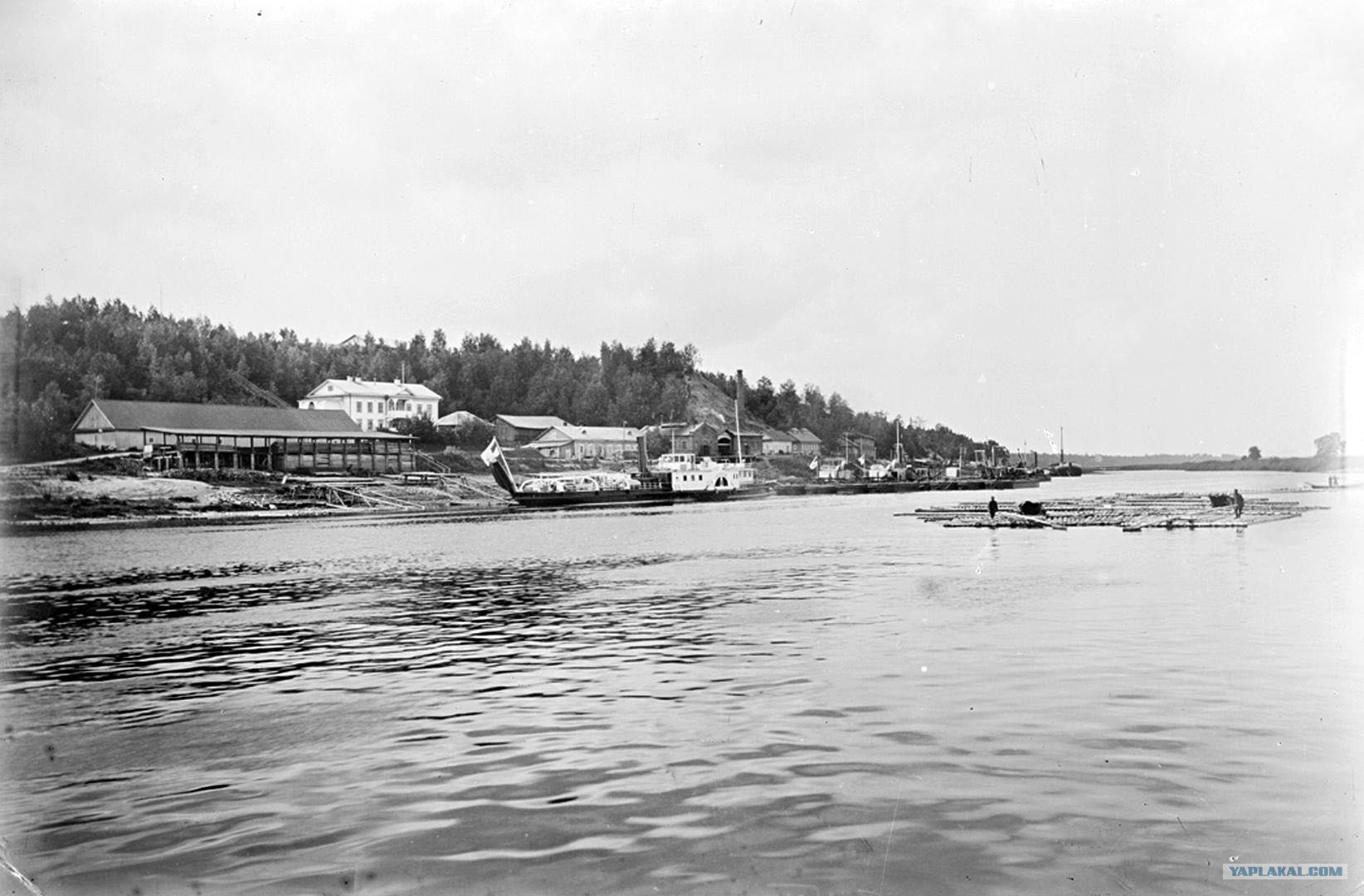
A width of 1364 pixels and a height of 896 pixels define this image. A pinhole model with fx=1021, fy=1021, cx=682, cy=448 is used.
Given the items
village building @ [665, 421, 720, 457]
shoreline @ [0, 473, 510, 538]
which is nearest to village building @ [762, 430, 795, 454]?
village building @ [665, 421, 720, 457]

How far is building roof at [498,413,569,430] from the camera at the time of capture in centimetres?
12331

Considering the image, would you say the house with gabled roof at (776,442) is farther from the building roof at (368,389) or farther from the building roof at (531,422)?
the building roof at (368,389)

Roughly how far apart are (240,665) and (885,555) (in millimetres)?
24239

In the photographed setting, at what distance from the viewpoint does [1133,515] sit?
51.5 metres

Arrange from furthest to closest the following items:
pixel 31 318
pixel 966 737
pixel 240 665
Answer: pixel 31 318
pixel 240 665
pixel 966 737

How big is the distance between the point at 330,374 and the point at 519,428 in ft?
75.5

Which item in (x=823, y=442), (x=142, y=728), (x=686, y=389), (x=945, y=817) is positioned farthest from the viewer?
(x=823, y=442)

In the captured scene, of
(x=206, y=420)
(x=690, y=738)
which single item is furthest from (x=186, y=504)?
(x=690, y=738)

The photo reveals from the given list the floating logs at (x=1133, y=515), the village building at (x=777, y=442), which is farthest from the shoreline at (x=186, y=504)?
the village building at (x=777, y=442)

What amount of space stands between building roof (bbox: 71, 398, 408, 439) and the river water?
5288 centimetres

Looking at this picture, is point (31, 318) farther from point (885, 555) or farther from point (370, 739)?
point (370, 739)

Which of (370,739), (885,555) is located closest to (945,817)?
(370,739)

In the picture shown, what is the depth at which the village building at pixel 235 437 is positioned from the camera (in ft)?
238

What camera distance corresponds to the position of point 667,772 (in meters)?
10.0
